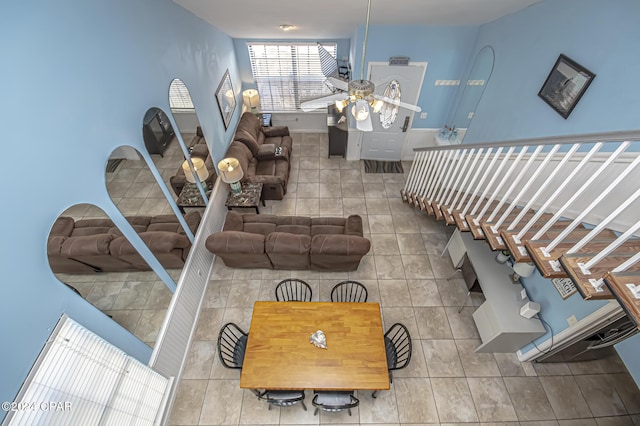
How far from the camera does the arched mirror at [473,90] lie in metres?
4.74

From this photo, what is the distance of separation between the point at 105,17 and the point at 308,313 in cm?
348

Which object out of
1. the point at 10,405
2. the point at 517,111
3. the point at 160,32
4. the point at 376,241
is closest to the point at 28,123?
the point at 10,405

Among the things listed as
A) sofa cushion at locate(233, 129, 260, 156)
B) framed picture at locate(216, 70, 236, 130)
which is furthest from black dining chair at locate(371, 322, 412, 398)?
framed picture at locate(216, 70, 236, 130)

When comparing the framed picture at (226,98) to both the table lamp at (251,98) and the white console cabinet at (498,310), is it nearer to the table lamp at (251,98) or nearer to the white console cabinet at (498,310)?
the table lamp at (251,98)

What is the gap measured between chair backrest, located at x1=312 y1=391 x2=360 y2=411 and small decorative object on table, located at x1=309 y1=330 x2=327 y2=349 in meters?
0.48

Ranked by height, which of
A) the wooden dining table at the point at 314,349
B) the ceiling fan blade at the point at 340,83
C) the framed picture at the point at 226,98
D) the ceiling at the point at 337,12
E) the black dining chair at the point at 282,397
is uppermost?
the ceiling at the point at 337,12

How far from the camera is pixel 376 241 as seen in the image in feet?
16.1

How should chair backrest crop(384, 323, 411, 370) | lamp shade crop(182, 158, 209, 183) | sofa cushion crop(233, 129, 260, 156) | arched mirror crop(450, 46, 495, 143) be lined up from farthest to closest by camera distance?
sofa cushion crop(233, 129, 260, 156) → arched mirror crop(450, 46, 495, 143) → lamp shade crop(182, 158, 209, 183) → chair backrest crop(384, 323, 411, 370)

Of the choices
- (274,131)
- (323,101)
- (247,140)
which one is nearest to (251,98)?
(274,131)

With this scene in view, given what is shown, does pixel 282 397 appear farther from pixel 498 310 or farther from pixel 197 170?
pixel 197 170

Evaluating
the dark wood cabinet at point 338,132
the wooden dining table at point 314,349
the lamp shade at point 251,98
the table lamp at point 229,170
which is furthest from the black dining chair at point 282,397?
the lamp shade at point 251,98

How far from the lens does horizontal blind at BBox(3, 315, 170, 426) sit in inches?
63.8

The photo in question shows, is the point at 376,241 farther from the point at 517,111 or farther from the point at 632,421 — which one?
the point at 632,421

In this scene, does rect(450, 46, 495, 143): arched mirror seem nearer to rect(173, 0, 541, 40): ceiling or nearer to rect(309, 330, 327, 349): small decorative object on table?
rect(173, 0, 541, 40): ceiling
